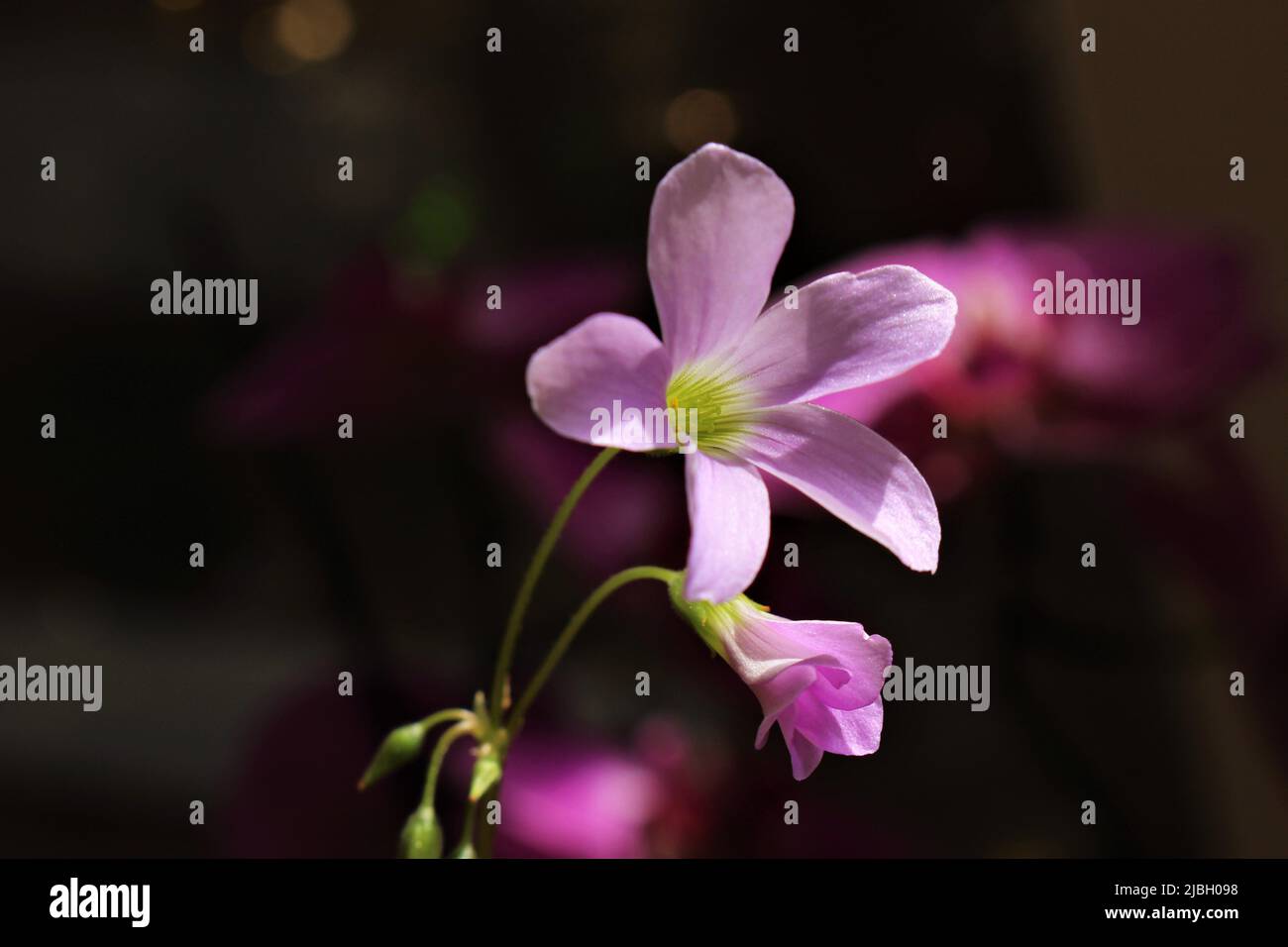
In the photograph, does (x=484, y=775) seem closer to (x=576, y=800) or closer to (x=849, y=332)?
(x=849, y=332)

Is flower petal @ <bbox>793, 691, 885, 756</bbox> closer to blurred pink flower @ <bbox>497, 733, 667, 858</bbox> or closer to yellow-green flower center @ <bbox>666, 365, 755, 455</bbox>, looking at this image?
yellow-green flower center @ <bbox>666, 365, 755, 455</bbox>

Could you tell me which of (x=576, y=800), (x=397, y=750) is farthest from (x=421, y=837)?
(x=576, y=800)

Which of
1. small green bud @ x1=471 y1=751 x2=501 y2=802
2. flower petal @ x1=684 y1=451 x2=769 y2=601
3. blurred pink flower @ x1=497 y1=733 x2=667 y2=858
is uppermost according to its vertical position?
flower petal @ x1=684 y1=451 x2=769 y2=601

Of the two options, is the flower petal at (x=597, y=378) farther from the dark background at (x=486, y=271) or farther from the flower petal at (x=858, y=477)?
the dark background at (x=486, y=271)

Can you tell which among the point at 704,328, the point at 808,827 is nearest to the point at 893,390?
the point at 808,827

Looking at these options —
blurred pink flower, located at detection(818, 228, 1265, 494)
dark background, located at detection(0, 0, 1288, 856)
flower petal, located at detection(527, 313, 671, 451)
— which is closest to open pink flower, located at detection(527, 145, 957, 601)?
flower petal, located at detection(527, 313, 671, 451)
